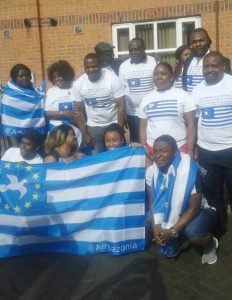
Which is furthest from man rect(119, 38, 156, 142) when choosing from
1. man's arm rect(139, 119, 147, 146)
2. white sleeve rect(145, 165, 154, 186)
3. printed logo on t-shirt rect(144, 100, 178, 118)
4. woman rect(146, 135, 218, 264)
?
woman rect(146, 135, 218, 264)

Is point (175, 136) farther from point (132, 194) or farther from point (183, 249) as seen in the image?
point (183, 249)

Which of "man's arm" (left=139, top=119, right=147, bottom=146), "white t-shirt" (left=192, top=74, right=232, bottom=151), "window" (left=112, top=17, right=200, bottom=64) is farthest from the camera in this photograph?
"window" (left=112, top=17, right=200, bottom=64)

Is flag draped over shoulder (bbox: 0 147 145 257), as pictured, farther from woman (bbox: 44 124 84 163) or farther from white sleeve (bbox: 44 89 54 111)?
white sleeve (bbox: 44 89 54 111)

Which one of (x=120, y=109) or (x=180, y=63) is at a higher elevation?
(x=180, y=63)

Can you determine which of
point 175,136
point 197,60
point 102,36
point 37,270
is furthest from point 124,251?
point 102,36

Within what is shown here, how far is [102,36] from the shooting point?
907 cm

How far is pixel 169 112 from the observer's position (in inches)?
171

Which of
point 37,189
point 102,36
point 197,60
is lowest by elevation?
point 37,189

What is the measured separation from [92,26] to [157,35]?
4.70 ft

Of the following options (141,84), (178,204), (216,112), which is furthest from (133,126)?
(178,204)

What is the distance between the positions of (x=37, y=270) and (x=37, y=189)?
0.81m

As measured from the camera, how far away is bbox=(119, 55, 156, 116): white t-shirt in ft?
17.8

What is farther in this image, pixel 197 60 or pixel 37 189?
pixel 197 60

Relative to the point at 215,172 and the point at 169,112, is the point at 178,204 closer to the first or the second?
the point at 215,172
